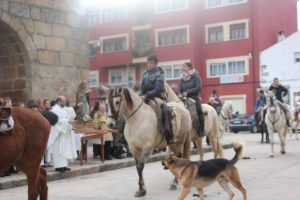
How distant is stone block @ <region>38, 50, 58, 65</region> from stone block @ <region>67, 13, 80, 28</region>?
1.30 metres

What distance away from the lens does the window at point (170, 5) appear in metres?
43.5

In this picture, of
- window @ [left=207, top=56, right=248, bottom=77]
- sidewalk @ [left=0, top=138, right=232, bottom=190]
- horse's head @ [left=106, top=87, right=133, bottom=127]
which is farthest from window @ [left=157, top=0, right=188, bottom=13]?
horse's head @ [left=106, top=87, right=133, bottom=127]

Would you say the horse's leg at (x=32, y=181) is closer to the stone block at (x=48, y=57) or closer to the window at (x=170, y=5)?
the stone block at (x=48, y=57)

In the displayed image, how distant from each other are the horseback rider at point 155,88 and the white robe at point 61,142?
10.6ft

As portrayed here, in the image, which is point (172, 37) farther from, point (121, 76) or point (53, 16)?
point (53, 16)

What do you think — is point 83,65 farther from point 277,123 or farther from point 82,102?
point 277,123

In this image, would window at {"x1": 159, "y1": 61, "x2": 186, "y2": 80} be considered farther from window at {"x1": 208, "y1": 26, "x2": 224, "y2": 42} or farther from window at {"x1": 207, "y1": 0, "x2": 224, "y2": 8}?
window at {"x1": 207, "y1": 0, "x2": 224, "y2": 8}

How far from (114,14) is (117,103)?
40.8m

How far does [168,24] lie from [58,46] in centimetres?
2957

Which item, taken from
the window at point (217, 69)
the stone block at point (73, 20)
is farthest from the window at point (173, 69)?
the stone block at point (73, 20)

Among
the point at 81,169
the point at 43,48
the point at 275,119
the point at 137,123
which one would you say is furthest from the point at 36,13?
the point at 275,119

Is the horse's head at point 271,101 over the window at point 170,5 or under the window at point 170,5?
under

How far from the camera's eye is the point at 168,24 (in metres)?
44.0

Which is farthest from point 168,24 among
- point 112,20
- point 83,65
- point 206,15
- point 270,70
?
point 83,65
